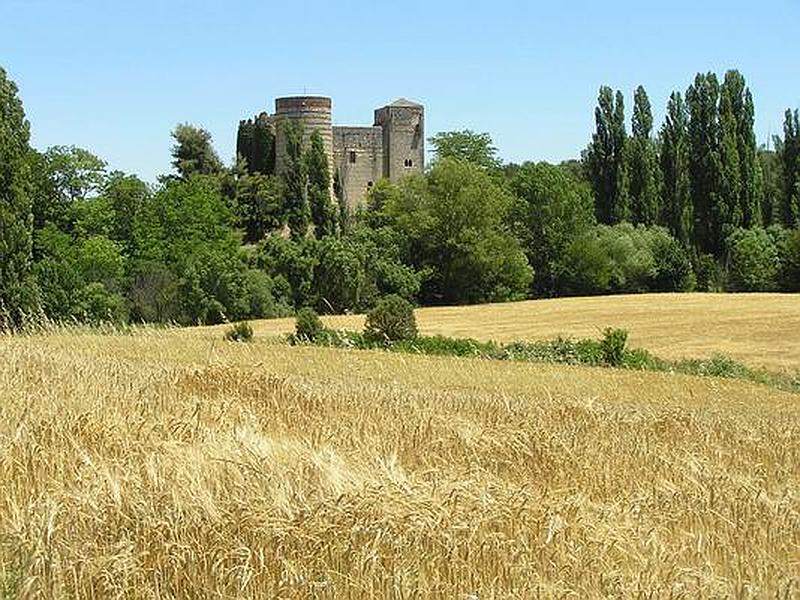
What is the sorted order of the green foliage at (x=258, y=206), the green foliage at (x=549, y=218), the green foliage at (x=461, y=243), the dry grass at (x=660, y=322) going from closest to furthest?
the dry grass at (x=660, y=322) → the green foliage at (x=461, y=243) → the green foliage at (x=549, y=218) → the green foliage at (x=258, y=206)

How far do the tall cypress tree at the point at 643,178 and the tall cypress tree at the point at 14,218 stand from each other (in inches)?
1828

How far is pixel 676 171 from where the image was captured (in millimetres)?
79500

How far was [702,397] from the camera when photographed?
74.1 ft

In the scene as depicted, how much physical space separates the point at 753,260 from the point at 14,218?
47812 mm

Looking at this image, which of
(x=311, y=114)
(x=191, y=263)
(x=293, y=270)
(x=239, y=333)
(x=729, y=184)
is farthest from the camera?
(x=311, y=114)

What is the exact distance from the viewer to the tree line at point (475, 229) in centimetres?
6825

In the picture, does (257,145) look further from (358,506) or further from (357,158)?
(358,506)

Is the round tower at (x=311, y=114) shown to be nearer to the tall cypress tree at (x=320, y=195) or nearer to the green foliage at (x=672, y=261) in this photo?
the tall cypress tree at (x=320, y=195)

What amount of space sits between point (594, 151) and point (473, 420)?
73.9 meters

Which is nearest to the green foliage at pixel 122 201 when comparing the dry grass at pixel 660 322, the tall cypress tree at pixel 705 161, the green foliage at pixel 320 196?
the green foliage at pixel 320 196

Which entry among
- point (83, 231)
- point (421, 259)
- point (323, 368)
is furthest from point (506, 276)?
point (323, 368)

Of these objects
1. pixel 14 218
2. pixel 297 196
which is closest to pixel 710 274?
pixel 297 196

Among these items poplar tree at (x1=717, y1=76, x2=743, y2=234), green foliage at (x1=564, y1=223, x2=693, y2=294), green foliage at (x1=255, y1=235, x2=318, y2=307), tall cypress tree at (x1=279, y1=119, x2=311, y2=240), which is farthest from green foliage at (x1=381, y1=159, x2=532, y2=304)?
poplar tree at (x1=717, y1=76, x2=743, y2=234)

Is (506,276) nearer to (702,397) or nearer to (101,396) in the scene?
(702,397)
